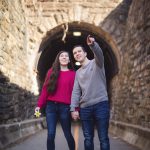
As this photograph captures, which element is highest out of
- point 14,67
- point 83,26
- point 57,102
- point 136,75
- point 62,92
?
point 83,26

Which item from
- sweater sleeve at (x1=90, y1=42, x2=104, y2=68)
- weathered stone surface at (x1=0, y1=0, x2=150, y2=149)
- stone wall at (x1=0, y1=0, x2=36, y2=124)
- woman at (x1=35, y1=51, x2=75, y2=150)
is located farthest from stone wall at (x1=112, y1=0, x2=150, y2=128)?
sweater sleeve at (x1=90, y1=42, x2=104, y2=68)

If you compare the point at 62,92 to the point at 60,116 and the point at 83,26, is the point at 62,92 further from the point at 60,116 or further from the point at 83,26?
the point at 83,26

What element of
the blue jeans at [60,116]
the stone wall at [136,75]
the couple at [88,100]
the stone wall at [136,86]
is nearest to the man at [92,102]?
the couple at [88,100]

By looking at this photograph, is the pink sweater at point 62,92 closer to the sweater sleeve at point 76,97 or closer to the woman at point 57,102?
the woman at point 57,102

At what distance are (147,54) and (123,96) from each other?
324 centimetres

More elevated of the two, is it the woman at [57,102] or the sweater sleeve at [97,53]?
the sweater sleeve at [97,53]

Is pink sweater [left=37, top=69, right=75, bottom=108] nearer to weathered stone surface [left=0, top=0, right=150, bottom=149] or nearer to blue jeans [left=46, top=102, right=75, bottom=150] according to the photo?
blue jeans [left=46, top=102, right=75, bottom=150]

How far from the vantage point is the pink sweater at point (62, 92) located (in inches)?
189

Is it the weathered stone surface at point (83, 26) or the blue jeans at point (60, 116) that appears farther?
the weathered stone surface at point (83, 26)

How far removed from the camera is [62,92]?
4836mm

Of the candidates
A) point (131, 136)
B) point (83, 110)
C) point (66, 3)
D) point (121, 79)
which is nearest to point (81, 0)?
point (66, 3)

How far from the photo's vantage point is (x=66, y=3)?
1279 cm

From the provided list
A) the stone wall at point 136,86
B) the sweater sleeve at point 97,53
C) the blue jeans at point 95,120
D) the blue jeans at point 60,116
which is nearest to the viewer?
the sweater sleeve at point 97,53

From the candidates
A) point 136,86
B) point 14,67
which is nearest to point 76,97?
point 136,86
